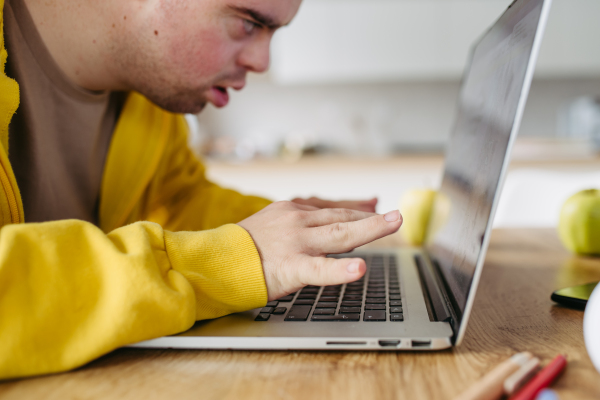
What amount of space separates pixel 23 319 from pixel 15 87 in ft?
1.04

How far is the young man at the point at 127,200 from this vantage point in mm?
387

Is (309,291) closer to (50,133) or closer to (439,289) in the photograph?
(439,289)

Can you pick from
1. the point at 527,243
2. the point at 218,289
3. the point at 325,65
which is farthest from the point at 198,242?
the point at 325,65

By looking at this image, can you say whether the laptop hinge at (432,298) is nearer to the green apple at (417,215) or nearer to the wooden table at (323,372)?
the wooden table at (323,372)

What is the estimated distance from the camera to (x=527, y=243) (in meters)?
0.93

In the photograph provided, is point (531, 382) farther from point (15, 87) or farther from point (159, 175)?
point (159, 175)

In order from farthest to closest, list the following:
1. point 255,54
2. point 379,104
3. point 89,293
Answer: point 379,104, point 255,54, point 89,293

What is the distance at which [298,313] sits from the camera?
1.50 feet

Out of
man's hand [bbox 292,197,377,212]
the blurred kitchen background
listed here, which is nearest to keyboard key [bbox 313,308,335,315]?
man's hand [bbox 292,197,377,212]

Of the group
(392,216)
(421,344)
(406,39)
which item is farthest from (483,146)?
(406,39)

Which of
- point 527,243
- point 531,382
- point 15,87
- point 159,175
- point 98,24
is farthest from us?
point 159,175

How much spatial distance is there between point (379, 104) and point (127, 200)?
8.90ft

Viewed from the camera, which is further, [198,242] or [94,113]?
[94,113]

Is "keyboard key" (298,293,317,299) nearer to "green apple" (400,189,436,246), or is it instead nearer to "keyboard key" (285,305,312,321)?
"keyboard key" (285,305,312,321)
